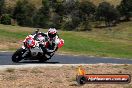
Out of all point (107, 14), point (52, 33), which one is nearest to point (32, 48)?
point (52, 33)

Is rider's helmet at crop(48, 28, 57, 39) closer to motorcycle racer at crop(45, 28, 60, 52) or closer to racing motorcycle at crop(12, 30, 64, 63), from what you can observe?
motorcycle racer at crop(45, 28, 60, 52)

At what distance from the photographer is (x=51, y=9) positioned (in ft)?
488

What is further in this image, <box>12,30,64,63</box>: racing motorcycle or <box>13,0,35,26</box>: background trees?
<box>13,0,35,26</box>: background trees

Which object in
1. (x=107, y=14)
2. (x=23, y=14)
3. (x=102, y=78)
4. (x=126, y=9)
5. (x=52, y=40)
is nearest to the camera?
(x=102, y=78)

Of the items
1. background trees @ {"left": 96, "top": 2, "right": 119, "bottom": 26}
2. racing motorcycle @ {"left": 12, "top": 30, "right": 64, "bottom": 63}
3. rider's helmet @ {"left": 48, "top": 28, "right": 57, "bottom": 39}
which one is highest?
rider's helmet @ {"left": 48, "top": 28, "right": 57, "bottom": 39}

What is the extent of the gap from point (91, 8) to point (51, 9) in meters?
15.1

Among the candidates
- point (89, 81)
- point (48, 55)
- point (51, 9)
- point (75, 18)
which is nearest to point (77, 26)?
point (75, 18)

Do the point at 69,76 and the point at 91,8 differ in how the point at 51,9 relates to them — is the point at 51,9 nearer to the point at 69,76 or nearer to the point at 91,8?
the point at 91,8

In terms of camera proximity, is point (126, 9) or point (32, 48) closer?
point (32, 48)

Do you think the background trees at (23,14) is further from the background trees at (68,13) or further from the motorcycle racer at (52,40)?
the motorcycle racer at (52,40)

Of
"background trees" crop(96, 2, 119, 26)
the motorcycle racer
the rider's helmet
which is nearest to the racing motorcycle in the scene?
the motorcycle racer

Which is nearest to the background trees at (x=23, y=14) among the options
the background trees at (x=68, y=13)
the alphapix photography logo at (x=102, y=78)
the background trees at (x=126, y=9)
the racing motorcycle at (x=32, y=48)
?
the background trees at (x=68, y=13)

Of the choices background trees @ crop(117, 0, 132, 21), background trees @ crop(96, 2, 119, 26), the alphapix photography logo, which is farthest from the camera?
background trees @ crop(117, 0, 132, 21)

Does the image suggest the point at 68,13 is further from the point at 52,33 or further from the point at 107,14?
the point at 52,33
